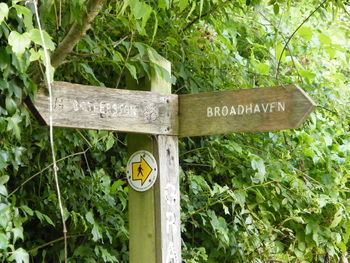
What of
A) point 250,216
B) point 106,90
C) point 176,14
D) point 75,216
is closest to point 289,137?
point 250,216

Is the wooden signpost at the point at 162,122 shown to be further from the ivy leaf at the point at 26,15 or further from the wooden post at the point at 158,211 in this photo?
the ivy leaf at the point at 26,15

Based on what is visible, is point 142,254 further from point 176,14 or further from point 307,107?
point 176,14

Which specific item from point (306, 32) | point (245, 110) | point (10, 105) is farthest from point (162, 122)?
point (306, 32)

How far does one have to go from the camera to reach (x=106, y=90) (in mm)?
2621

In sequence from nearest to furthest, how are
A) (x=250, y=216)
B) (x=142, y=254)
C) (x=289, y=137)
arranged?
(x=142, y=254) < (x=250, y=216) < (x=289, y=137)

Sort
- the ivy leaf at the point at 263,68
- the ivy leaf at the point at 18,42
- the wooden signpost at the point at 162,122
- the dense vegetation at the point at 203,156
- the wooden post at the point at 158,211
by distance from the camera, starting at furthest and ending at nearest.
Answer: the ivy leaf at the point at 263,68, the dense vegetation at the point at 203,156, the wooden post at the point at 158,211, the wooden signpost at the point at 162,122, the ivy leaf at the point at 18,42

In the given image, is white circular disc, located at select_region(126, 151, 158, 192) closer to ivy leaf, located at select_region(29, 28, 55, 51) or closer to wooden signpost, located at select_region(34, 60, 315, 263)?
wooden signpost, located at select_region(34, 60, 315, 263)

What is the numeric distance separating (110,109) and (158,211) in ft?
1.49

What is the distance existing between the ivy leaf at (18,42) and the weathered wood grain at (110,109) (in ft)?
1.18

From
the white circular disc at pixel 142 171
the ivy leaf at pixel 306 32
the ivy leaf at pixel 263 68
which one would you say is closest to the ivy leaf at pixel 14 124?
the white circular disc at pixel 142 171

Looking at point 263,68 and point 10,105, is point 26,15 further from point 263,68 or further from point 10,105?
point 263,68

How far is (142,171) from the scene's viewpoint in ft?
9.11

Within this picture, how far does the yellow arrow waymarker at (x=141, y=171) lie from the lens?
277 centimetres

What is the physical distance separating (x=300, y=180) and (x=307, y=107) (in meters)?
1.71
